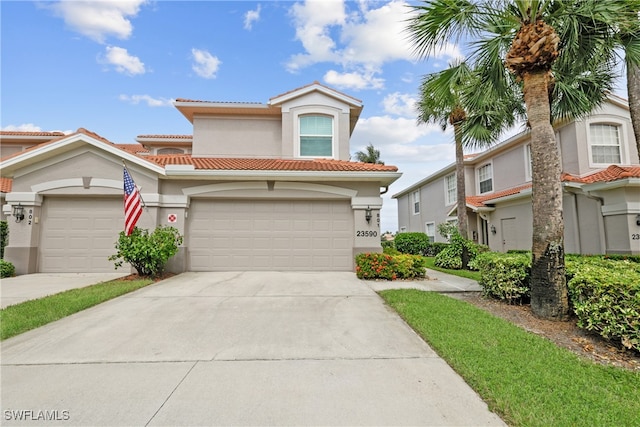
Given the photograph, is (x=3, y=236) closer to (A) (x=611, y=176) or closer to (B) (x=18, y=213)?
(B) (x=18, y=213)

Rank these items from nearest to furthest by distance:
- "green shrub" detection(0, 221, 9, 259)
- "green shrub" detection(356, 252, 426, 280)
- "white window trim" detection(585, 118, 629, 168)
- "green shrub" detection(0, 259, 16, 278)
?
1. "green shrub" detection(356, 252, 426, 280)
2. "green shrub" detection(0, 259, 16, 278)
3. "green shrub" detection(0, 221, 9, 259)
4. "white window trim" detection(585, 118, 629, 168)

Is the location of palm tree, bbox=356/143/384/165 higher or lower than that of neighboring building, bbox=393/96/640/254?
higher

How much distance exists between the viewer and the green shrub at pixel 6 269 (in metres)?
9.12

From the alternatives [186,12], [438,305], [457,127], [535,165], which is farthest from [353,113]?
[438,305]

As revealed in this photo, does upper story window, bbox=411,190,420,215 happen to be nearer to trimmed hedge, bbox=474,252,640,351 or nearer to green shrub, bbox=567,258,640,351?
trimmed hedge, bbox=474,252,640,351

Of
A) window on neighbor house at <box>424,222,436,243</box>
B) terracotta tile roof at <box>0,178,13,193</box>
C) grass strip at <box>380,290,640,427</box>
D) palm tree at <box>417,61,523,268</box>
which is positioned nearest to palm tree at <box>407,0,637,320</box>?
palm tree at <box>417,61,523,268</box>

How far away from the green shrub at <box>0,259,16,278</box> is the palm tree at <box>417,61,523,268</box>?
43.2 ft

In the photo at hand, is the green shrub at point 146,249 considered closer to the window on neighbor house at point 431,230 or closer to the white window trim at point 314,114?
the white window trim at point 314,114

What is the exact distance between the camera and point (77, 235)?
998 cm

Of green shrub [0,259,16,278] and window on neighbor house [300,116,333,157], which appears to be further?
window on neighbor house [300,116,333,157]

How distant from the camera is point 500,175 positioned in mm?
17375

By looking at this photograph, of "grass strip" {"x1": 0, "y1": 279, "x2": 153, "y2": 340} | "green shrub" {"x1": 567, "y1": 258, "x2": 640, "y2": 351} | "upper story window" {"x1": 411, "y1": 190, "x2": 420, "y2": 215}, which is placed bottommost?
"grass strip" {"x1": 0, "y1": 279, "x2": 153, "y2": 340}

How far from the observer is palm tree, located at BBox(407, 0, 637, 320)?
5.15m

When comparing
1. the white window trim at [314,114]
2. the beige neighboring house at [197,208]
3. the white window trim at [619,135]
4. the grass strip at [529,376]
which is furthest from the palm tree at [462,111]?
the grass strip at [529,376]
